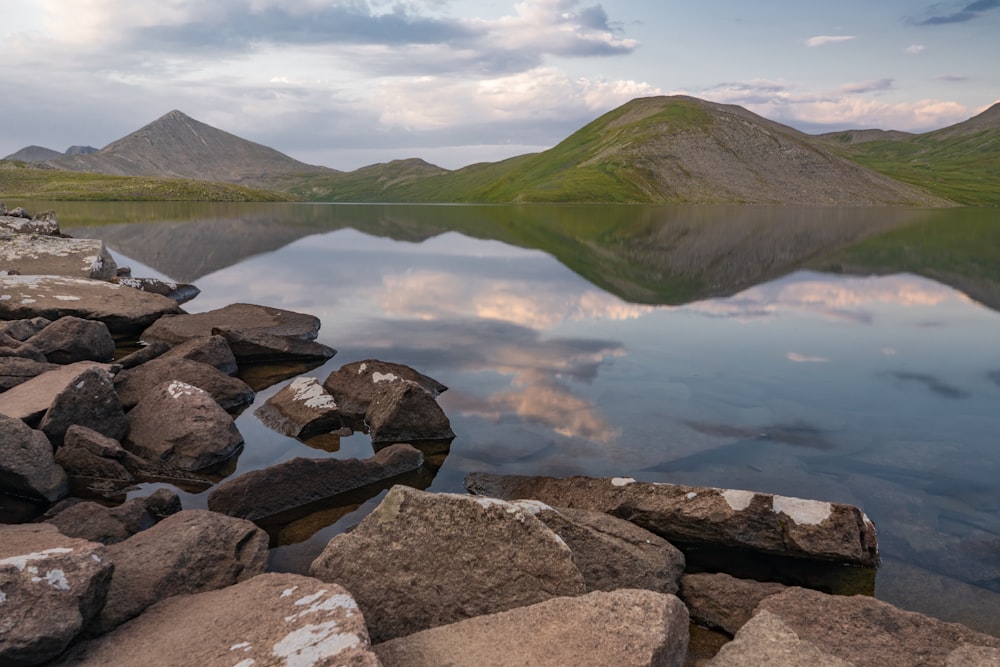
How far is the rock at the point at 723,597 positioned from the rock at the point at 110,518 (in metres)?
7.81

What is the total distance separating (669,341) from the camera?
24.3m

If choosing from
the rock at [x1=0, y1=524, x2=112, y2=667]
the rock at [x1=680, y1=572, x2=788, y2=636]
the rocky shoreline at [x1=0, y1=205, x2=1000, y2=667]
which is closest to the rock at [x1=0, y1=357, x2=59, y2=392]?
the rocky shoreline at [x1=0, y1=205, x2=1000, y2=667]

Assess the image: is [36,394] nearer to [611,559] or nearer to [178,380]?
[178,380]

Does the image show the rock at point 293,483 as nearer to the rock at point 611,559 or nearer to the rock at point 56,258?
the rock at point 611,559

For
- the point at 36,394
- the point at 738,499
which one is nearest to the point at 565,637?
the point at 738,499

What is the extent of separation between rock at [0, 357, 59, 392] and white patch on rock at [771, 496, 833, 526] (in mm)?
15240

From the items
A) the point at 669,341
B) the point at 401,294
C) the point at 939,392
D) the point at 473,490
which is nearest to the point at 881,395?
the point at 939,392

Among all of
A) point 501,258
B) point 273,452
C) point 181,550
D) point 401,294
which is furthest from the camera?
point 501,258

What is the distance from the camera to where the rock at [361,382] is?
15.9m

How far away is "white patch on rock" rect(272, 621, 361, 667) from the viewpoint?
5555mm

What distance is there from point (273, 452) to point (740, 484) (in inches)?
354

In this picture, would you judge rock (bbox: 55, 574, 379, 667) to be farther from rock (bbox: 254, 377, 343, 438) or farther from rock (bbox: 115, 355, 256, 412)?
rock (bbox: 115, 355, 256, 412)

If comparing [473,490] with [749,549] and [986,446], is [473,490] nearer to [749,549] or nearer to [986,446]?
[749,549]

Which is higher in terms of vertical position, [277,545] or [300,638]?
[300,638]
